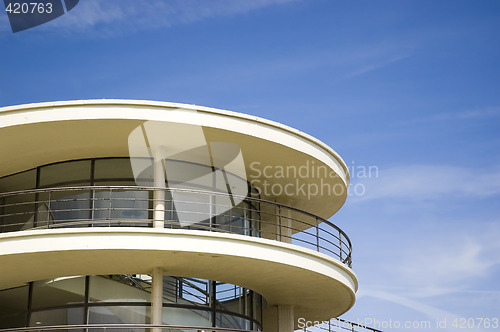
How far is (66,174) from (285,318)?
779 cm

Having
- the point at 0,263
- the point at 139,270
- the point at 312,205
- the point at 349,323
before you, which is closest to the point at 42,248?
the point at 0,263

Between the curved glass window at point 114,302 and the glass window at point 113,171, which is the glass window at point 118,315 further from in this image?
the glass window at point 113,171

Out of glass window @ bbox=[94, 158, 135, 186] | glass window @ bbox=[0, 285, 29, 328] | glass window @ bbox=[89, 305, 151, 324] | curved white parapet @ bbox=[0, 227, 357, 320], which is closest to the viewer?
curved white parapet @ bbox=[0, 227, 357, 320]

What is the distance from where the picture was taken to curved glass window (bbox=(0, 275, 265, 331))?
18300 mm

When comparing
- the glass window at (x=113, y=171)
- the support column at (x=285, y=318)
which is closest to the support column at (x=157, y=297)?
the glass window at (x=113, y=171)

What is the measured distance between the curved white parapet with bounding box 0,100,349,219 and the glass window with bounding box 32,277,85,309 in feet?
10.9

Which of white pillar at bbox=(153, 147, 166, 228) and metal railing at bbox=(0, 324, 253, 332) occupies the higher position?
white pillar at bbox=(153, 147, 166, 228)

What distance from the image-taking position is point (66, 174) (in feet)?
65.3

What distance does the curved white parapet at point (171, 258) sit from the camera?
17062mm

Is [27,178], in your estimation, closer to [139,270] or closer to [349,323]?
[139,270]

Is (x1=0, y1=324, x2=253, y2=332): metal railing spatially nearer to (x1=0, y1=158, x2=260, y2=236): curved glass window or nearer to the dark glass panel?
the dark glass panel

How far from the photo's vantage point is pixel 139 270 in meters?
18.7

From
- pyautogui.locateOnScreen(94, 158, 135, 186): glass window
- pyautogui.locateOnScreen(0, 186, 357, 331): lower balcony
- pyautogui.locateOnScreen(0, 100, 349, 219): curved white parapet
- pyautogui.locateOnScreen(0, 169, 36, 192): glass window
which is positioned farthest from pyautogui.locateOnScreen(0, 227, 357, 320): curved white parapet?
pyautogui.locateOnScreen(0, 169, 36, 192): glass window

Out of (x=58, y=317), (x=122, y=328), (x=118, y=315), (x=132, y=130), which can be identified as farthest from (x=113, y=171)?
(x=122, y=328)
